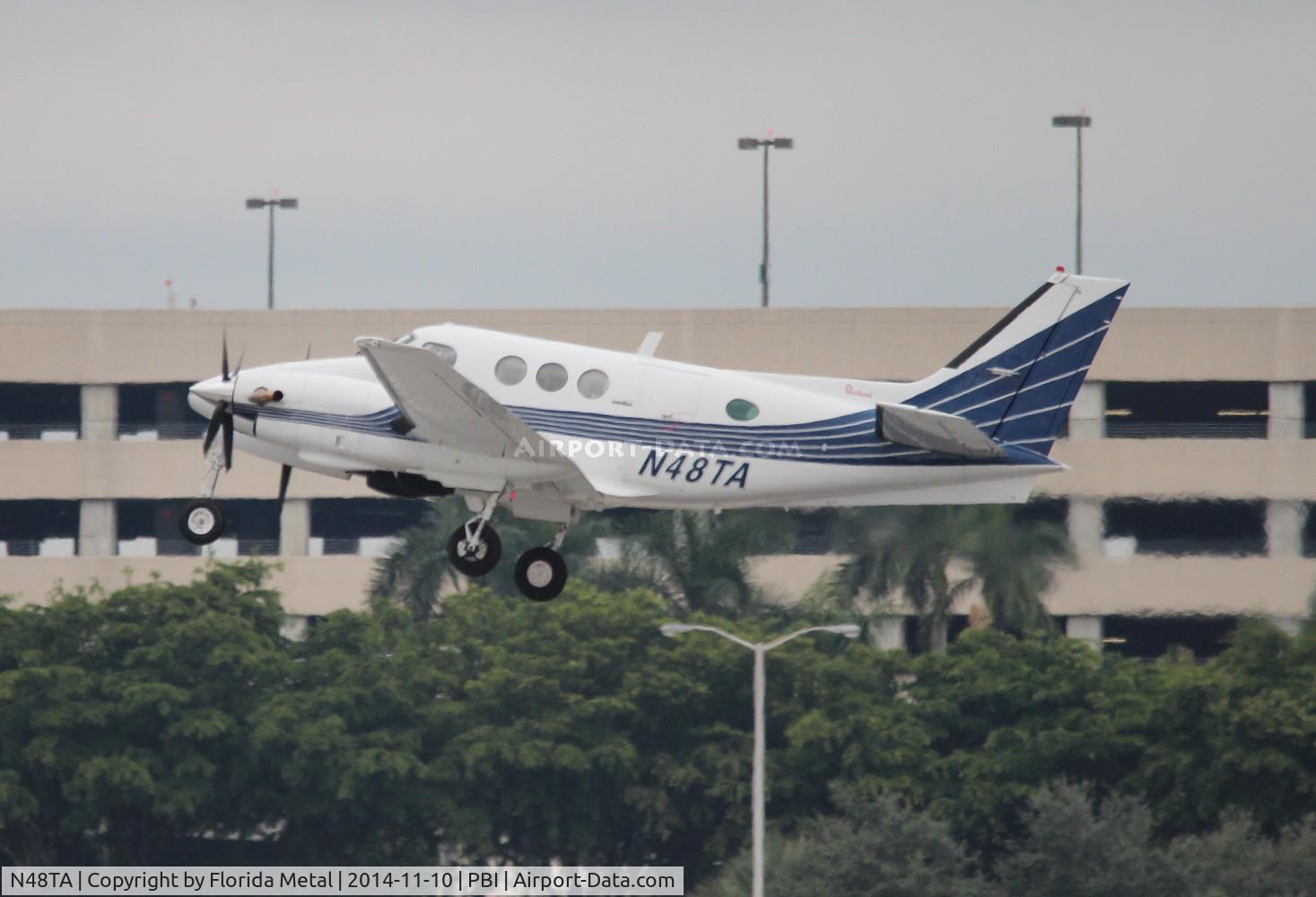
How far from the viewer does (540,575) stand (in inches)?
1220

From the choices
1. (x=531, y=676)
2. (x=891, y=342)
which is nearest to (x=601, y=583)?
(x=531, y=676)

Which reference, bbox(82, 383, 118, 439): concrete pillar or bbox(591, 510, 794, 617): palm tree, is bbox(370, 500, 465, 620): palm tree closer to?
bbox(591, 510, 794, 617): palm tree

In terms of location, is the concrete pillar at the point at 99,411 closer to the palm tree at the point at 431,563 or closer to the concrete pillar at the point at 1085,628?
the palm tree at the point at 431,563

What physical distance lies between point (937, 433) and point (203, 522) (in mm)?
11356

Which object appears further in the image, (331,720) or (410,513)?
(410,513)

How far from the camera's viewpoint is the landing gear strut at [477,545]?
30.9 m

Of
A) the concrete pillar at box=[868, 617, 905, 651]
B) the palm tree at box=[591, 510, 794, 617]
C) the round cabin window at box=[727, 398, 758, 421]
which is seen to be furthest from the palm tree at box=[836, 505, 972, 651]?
the round cabin window at box=[727, 398, 758, 421]

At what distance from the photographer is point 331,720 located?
58125 millimetres

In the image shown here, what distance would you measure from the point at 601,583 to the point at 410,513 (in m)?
14.1

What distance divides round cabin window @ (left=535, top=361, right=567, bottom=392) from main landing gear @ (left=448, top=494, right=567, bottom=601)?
1862 mm

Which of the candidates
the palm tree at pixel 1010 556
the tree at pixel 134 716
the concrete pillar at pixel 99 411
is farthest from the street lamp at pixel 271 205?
the palm tree at pixel 1010 556

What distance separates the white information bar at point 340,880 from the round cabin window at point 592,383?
2860cm

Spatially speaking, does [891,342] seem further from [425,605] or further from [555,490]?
[555,490]

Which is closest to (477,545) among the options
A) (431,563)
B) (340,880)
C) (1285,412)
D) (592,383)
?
(592,383)
